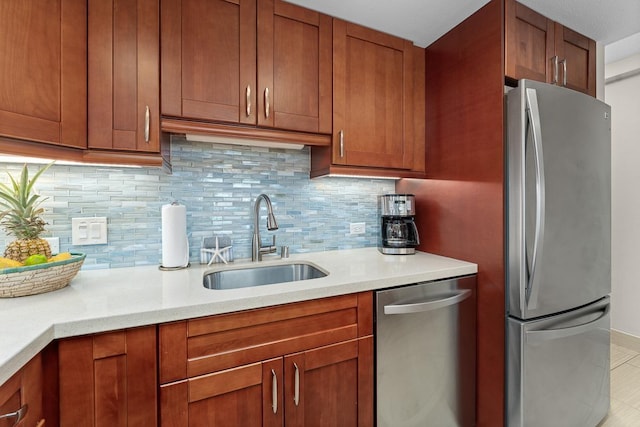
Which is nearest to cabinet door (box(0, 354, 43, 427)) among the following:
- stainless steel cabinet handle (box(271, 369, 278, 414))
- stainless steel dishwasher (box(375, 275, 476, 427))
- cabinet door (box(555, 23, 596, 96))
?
stainless steel cabinet handle (box(271, 369, 278, 414))

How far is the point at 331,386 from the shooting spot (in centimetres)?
117

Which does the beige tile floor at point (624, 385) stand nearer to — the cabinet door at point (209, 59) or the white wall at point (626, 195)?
the white wall at point (626, 195)

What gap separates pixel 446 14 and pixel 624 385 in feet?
8.57

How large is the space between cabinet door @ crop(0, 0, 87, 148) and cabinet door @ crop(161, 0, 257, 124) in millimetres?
275

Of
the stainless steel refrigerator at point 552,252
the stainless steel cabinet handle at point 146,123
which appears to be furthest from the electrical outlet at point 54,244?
the stainless steel refrigerator at point 552,252

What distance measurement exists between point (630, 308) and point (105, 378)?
11.5 ft

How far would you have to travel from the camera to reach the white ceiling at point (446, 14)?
1.44 m

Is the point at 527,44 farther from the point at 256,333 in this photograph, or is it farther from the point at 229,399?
the point at 229,399

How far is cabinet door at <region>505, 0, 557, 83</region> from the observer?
4.54 feet

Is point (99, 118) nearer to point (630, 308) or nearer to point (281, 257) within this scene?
point (281, 257)

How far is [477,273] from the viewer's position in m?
1.50

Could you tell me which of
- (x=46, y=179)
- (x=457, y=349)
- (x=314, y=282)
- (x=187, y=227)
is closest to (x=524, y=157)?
(x=457, y=349)

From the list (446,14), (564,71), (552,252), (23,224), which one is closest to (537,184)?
(552,252)

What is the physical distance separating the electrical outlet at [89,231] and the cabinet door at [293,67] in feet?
2.84
